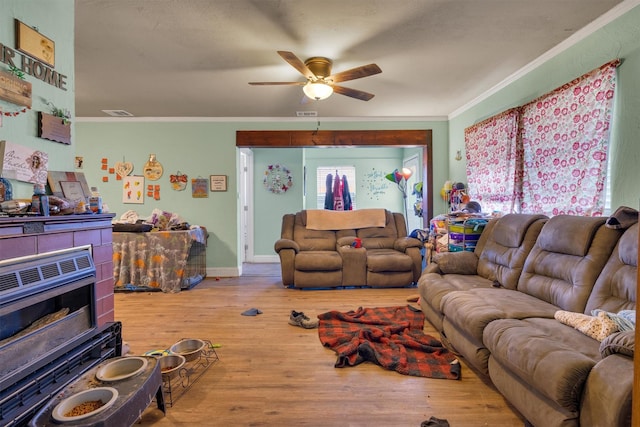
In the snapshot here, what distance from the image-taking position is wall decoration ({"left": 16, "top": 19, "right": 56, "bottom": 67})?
5.31 ft

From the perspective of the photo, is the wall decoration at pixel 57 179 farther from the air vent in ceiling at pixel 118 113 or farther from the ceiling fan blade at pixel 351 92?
the air vent in ceiling at pixel 118 113

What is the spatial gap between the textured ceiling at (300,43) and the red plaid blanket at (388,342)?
2346 mm

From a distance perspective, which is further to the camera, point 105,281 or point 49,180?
point 105,281

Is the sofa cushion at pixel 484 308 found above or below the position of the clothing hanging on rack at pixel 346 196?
below

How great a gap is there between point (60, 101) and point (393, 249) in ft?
13.0

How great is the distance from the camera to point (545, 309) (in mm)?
1969

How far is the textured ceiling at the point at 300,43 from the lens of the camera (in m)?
2.17

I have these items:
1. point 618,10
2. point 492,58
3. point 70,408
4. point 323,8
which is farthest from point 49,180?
point 618,10

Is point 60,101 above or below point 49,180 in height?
above

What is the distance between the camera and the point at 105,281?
6.74 ft

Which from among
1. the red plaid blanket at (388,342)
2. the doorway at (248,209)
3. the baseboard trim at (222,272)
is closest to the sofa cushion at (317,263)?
the red plaid blanket at (388,342)

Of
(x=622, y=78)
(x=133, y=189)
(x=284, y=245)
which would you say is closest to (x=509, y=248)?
(x=622, y=78)

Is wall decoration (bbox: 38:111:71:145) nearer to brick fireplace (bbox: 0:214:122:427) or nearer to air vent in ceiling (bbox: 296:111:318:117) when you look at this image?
brick fireplace (bbox: 0:214:122:427)

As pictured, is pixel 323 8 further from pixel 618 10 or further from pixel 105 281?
pixel 105 281
